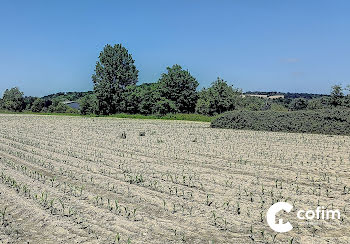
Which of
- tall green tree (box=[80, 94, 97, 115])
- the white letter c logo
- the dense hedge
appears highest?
tall green tree (box=[80, 94, 97, 115])

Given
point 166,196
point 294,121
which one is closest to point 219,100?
point 294,121

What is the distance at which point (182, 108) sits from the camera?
73.8 m

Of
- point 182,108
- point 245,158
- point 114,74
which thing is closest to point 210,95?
point 182,108

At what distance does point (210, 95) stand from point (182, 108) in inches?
326

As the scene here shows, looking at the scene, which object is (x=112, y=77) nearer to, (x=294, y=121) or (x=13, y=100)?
(x=13, y=100)

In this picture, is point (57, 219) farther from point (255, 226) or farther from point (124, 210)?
point (255, 226)

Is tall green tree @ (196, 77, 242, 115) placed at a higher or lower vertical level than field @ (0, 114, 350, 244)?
higher

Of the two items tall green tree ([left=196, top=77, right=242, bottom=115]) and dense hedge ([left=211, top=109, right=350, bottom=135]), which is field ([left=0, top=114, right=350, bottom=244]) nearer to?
dense hedge ([left=211, top=109, right=350, bottom=135])

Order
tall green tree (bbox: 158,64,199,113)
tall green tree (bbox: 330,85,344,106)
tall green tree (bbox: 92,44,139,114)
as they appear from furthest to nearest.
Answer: tall green tree (bbox: 158,64,199,113) < tall green tree (bbox: 92,44,139,114) < tall green tree (bbox: 330,85,344,106)

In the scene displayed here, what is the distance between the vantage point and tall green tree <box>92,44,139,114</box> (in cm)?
6631

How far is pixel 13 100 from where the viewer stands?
303 ft

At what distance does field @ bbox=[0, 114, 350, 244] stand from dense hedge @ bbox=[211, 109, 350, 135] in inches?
455

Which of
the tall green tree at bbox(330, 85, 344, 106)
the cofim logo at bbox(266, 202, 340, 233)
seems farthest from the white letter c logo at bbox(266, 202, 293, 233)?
the tall green tree at bbox(330, 85, 344, 106)

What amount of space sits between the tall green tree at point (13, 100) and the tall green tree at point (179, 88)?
42489mm
